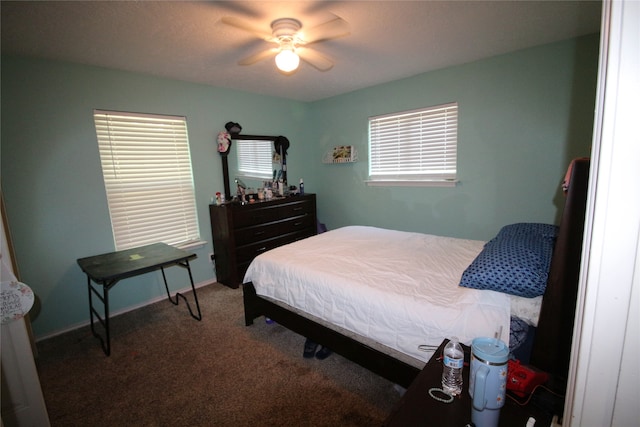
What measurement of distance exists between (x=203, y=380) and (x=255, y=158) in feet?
8.86

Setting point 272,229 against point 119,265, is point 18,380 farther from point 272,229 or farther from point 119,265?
point 272,229

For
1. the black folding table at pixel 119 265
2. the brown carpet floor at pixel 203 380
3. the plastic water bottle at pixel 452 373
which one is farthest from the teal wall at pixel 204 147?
the plastic water bottle at pixel 452 373

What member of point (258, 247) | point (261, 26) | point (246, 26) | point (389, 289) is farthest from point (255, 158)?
point (389, 289)

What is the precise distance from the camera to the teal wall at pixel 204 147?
237 centimetres

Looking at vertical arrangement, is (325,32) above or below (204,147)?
above

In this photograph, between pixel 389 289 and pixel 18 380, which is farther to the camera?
pixel 389 289

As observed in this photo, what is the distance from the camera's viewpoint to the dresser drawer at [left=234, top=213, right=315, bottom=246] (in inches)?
135

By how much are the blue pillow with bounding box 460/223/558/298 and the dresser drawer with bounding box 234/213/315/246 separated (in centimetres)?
249

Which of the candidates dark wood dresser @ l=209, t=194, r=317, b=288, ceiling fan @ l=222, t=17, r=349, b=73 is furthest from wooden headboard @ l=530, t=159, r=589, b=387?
dark wood dresser @ l=209, t=194, r=317, b=288

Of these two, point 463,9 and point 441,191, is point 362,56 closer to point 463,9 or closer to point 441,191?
point 463,9

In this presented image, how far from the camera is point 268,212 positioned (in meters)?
3.66

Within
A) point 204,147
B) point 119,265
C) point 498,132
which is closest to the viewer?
point 119,265

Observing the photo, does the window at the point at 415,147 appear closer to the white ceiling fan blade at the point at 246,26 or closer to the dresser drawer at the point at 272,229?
the dresser drawer at the point at 272,229

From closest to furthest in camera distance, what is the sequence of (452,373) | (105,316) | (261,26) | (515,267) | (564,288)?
(452,373), (564,288), (515,267), (261,26), (105,316)
